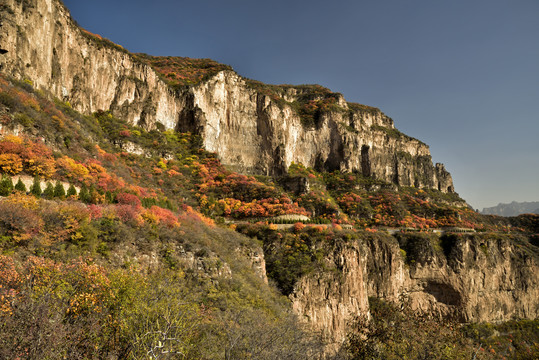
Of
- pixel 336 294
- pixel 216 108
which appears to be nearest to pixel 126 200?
pixel 336 294

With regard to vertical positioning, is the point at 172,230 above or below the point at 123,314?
above

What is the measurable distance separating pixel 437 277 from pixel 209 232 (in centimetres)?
3682

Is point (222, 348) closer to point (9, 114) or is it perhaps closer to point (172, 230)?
point (172, 230)

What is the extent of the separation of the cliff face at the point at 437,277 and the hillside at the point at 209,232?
276 millimetres

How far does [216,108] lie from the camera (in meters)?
60.1

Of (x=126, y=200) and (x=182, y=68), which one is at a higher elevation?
(x=182, y=68)

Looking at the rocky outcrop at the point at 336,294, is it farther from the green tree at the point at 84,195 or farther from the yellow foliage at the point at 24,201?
the yellow foliage at the point at 24,201

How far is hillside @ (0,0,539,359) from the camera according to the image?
9781 mm

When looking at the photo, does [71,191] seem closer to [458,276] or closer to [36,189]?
[36,189]

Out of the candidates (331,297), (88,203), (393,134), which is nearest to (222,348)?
(88,203)

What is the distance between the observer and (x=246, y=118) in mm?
64688

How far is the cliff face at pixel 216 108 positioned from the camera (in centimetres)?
3148

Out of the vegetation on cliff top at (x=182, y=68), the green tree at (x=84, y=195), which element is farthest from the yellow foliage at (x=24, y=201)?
the vegetation on cliff top at (x=182, y=68)

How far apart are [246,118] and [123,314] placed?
59.0 m
